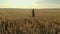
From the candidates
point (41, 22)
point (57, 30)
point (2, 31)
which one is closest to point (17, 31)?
point (2, 31)

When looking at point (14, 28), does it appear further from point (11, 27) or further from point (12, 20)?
point (12, 20)

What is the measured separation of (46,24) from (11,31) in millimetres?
553

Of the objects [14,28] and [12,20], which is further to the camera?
[12,20]

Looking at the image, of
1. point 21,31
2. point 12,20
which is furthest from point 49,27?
point 12,20

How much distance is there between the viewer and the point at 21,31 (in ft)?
7.80

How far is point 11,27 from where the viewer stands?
2.37 meters

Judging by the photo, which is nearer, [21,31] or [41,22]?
[21,31]

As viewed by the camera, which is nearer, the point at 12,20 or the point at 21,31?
the point at 21,31

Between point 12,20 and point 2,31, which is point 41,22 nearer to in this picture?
A: point 12,20

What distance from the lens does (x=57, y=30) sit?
2412 mm

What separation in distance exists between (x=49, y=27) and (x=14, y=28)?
0.52m

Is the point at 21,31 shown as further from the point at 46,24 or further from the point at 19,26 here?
the point at 46,24

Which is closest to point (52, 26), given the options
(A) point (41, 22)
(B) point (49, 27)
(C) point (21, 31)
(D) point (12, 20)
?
(B) point (49, 27)

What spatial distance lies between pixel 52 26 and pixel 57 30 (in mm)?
94
